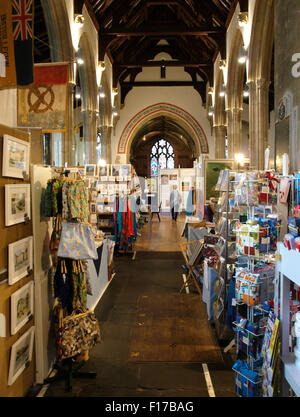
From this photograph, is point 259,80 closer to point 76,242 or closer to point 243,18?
point 243,18

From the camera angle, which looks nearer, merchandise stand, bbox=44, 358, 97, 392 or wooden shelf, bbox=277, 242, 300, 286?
wooden shelf, bbox=277, 242, 300, 286

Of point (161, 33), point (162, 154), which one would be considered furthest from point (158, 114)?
point (162, 154)

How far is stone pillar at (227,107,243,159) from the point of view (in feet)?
38.2

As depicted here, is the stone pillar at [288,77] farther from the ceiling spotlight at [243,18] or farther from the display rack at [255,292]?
the display rack at [255,292]

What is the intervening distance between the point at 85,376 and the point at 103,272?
240cm

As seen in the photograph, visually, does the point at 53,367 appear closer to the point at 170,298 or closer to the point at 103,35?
the point at 170,298

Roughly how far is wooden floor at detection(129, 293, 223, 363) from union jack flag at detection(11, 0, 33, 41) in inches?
133

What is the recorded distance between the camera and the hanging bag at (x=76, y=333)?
2.65m

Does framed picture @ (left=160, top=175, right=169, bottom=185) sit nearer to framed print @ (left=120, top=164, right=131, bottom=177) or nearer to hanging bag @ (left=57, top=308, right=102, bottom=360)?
framed print @ (left=120, top=164, right=131, bottom=177)

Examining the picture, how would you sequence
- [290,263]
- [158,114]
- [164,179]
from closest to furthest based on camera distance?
1. [290,263]
2. [164,179]
3. [158,114]

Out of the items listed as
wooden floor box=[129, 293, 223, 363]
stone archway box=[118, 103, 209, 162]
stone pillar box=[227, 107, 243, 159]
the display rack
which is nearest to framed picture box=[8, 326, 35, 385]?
wooden floor box=[129, 293, 223, 363]

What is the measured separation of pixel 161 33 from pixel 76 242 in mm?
10999

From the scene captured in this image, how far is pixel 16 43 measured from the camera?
11.6ft

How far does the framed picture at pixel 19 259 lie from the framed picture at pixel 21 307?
111 millimetres
